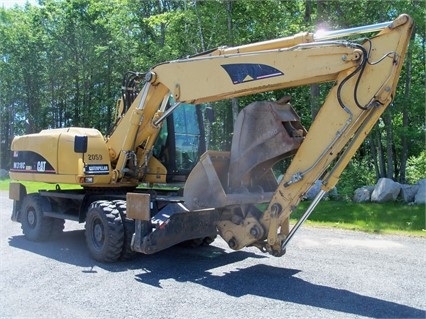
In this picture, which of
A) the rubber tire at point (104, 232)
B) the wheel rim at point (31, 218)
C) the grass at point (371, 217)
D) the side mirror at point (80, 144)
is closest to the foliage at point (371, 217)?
the grass at point (371, 217)

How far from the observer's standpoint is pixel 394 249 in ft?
26.5

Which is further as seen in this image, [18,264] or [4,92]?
[4,92]

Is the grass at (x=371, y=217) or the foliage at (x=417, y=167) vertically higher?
the foliage at (x=417, y=167)

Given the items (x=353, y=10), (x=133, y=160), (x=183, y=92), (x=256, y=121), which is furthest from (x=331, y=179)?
(x=353, y=10)

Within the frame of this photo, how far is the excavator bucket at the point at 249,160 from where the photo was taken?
20.8 ft

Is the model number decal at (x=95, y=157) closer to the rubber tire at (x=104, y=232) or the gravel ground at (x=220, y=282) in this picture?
the rubber tire at (x=104, y=232)

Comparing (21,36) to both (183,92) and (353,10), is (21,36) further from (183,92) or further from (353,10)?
(183,92)

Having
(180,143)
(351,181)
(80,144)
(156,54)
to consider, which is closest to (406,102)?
(351,181)

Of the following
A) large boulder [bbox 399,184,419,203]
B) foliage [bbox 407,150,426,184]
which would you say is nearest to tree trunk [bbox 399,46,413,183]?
large boulder [bbox 399,184,419,203]

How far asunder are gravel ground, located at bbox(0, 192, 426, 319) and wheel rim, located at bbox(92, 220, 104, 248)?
297 millimetres

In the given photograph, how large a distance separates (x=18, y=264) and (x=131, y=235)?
168cm

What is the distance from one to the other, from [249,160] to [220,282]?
1.65m

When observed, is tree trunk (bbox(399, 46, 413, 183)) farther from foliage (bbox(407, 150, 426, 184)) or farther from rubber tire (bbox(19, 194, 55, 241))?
rubber tire (bbox(19, 194, 55, 241))

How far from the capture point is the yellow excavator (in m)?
5.53
